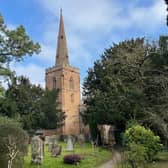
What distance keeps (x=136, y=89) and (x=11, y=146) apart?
15.5 meters

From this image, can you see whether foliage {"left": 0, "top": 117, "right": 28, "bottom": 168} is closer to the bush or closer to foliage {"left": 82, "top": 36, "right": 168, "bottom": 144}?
the bush

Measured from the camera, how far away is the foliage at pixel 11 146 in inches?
608

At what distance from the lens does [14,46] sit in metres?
26.1

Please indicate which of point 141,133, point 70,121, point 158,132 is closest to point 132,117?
point 158,132

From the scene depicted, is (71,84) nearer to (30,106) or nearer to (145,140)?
(30,106)

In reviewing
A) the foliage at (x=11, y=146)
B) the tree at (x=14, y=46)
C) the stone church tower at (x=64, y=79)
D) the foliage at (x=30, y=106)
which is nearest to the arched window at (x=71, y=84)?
the stone church tower at (x=64, y=79)

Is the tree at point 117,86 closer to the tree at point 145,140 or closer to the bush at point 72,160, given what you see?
the tree at point 145,140

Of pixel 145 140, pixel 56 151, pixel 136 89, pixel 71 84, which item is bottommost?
pixel 56 151

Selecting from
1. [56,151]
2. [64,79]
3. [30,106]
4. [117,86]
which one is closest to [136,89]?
[117,86]

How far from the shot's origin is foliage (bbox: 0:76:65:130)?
4288cm

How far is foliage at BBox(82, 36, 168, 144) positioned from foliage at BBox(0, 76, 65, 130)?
415 inches

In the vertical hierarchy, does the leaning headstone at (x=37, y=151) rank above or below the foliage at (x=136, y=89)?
below

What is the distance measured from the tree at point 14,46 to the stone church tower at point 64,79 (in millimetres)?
48935

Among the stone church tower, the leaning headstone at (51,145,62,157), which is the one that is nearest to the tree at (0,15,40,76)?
the leaning headstone at (51,145,62,157)
